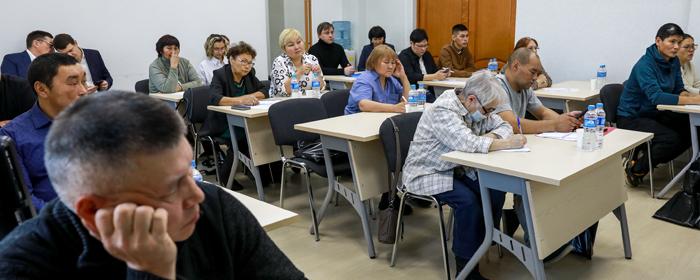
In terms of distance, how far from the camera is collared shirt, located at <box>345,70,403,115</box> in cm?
385

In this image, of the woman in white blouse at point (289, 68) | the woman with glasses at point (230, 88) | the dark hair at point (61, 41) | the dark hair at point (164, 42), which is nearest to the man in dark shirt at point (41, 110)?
the woman with glasses at point (230, 88)

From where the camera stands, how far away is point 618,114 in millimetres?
4332

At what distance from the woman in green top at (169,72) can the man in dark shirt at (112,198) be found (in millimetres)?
4413

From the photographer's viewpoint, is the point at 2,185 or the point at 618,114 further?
the point at 618,114

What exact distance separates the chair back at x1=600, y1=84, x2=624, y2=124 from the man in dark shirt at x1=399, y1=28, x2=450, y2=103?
1.82m

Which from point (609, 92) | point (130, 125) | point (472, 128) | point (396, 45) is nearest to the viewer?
point (130, 125)

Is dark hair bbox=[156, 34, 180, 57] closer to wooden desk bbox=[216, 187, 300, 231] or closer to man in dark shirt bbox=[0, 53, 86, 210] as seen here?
man in dark shirt bbox=[0, 53, 86, 210]

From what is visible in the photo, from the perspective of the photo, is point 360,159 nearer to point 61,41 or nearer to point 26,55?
point 61,41

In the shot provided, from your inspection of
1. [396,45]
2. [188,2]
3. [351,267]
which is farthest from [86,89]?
[396,45]

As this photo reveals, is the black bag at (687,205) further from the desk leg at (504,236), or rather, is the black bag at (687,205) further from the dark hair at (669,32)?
the desk leg at (504,236)

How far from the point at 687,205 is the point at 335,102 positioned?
2.46 meters

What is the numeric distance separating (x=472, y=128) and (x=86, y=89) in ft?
5.83

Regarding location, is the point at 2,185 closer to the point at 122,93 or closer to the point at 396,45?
the point at 122,93

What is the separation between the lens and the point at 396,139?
2.84 m
